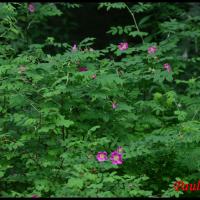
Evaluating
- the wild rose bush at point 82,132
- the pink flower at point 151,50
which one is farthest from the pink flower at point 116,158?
the pink flower at point 151,50

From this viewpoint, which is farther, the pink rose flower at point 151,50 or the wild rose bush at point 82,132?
the pink rose flower at point 151,50

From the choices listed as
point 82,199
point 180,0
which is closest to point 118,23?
point 180,0

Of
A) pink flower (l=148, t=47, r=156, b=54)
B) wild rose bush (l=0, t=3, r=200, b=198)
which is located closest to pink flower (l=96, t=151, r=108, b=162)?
wild rose bush (l=0, t=3, r=200, b=198)

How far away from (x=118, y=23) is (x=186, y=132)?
494 centimetres

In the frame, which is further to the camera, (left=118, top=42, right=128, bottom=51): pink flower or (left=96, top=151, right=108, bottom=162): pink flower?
(left=118, top=42, right=128, bottom=51): pink flower

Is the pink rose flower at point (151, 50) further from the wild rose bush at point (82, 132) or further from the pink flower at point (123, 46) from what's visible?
the wild rose bush at point (82, 132)

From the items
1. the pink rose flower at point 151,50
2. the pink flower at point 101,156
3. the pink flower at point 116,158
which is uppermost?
the pink rose flower at point 151,50

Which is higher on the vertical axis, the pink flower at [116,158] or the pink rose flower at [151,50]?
the pink rose flower at [151,50]

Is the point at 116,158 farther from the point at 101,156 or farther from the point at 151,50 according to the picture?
the point at 151,50

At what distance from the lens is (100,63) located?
180 inches

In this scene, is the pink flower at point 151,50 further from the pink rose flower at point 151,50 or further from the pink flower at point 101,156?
the pink flower at point 101,156

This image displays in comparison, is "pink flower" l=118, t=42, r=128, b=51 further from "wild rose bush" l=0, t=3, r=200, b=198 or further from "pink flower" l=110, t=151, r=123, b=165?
"pink flower" l=110, t=151, r=123, b=165

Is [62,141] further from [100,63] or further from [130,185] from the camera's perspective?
[100,63]

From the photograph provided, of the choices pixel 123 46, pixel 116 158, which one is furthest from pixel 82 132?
pixel 123 46
